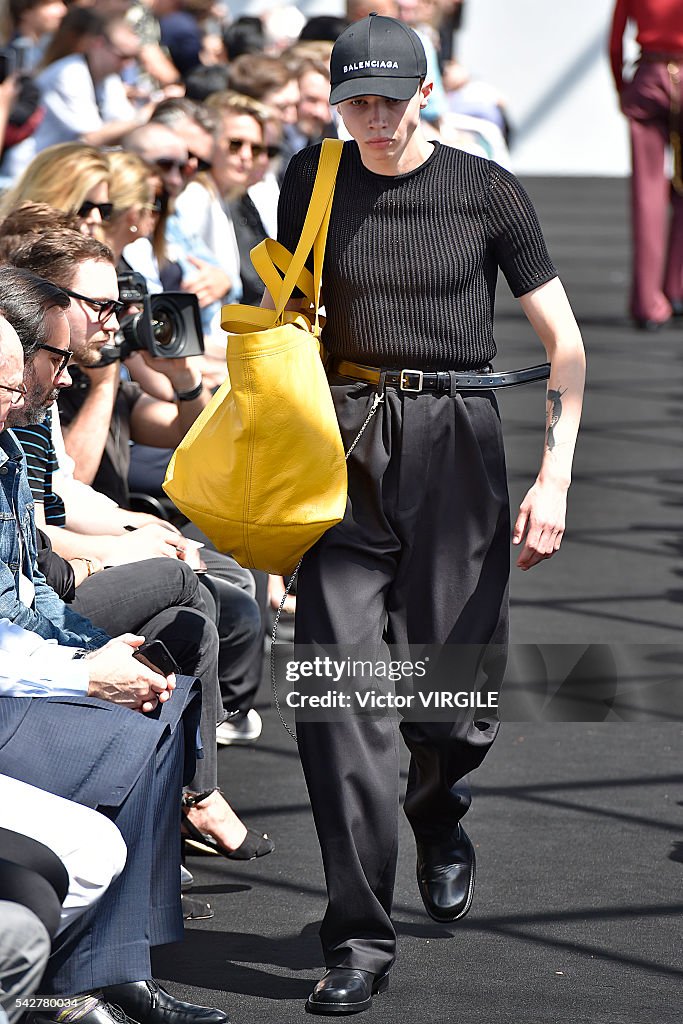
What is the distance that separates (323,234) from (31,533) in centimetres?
76

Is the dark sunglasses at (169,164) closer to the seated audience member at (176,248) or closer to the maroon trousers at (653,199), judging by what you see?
the seated audience member at (176,248)

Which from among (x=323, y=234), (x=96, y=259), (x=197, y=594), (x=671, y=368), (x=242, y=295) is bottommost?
(x=671, y=368)

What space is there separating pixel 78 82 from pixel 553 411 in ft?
16.0

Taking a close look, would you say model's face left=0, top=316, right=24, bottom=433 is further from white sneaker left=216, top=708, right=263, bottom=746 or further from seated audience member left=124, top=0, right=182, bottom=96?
seated audience member left=124, top=0, right=182, bottom=96

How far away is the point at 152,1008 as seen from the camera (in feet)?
9.28

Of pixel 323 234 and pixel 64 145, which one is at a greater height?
pixel 323 234

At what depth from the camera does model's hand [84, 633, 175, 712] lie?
9.11ft

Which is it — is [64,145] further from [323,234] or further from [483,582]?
[483,582]

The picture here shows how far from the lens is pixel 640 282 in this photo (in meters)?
9.77

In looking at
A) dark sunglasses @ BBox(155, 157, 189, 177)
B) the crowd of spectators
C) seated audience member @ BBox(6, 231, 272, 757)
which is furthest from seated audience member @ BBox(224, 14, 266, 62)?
seated audience member @ BBox(6, 231, 272, 757)

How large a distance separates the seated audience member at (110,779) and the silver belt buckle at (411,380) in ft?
2.30

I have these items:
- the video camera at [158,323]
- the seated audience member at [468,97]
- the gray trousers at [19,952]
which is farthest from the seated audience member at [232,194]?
the seated audience member at [468,97]

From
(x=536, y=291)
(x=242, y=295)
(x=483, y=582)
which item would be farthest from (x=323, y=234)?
(x=242, y=295)

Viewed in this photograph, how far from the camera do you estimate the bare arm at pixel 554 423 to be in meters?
3.12
